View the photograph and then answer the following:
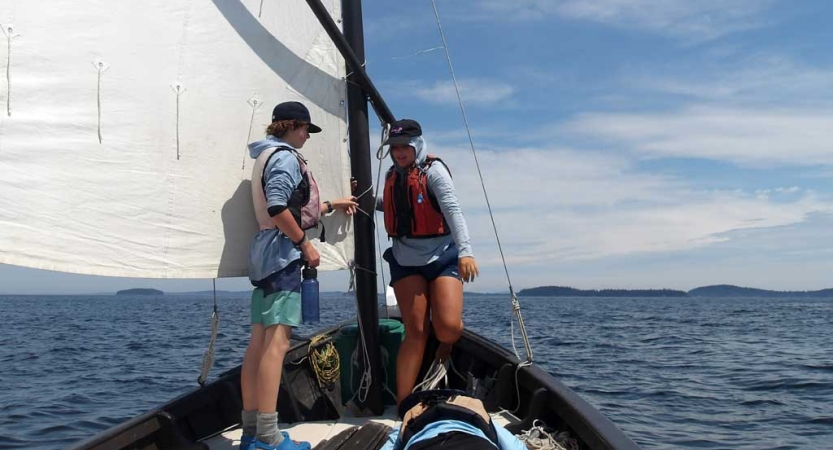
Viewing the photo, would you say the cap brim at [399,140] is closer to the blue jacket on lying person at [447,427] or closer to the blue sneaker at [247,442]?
the blue jacket on lying person at [447,427]

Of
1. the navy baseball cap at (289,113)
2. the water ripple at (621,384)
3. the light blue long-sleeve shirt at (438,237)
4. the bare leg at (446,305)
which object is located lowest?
the water ripple at (621,384)

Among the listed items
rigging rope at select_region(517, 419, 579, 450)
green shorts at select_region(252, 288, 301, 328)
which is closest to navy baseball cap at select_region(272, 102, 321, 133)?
green shorts at select_region(252, 288, 301, 328)

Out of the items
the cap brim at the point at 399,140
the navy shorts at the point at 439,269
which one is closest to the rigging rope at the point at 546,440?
the navy shorts at the point at 439,269

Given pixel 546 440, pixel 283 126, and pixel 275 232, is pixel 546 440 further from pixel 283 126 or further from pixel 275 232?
pixel 283 126

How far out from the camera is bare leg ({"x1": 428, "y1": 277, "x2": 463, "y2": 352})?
13.5 feet

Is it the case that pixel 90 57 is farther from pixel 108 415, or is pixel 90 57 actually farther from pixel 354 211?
pixel 108 415

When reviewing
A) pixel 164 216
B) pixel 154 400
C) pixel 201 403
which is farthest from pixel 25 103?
pixel 154 400

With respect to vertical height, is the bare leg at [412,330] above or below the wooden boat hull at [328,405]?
above

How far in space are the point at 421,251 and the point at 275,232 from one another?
1.07 metres

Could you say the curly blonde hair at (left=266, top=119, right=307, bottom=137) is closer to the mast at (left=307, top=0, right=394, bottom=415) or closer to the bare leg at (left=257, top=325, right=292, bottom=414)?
the mast at (left=307, top=0, right=394, bottom=415)

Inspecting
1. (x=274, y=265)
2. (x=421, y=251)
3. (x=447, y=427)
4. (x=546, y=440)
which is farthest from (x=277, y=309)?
(x=546, y=440)

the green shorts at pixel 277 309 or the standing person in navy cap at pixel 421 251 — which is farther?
the standing person in navy cap at pixel 421 251

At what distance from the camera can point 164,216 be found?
3451 mm

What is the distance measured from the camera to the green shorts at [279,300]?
339 centimetres
